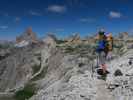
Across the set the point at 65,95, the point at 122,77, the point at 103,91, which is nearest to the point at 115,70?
the point at 122,77

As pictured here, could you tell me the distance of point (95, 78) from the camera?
37719 millimetres

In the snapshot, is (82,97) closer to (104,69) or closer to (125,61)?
(104,69)

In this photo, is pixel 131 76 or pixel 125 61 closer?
pixel 131 76

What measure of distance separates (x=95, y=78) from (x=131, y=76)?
5.75 m

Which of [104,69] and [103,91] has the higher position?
[104,69]

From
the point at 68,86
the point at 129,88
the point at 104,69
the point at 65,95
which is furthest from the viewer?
the point at 104,69

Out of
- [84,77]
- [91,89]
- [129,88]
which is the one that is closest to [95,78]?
[84,77]

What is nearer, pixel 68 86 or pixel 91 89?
pixel 91 89

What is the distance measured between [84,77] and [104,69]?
3.27 meters

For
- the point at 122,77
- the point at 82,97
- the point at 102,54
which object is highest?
the point at 102,54

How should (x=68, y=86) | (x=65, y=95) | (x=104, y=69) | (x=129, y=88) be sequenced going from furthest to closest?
(x=104, y=69) → (x=68, y=86) → (x=65, y=95) → (x=129, y=88)

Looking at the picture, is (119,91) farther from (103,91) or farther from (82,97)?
(82,97)

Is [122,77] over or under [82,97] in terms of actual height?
over

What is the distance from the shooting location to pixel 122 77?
112 ft
